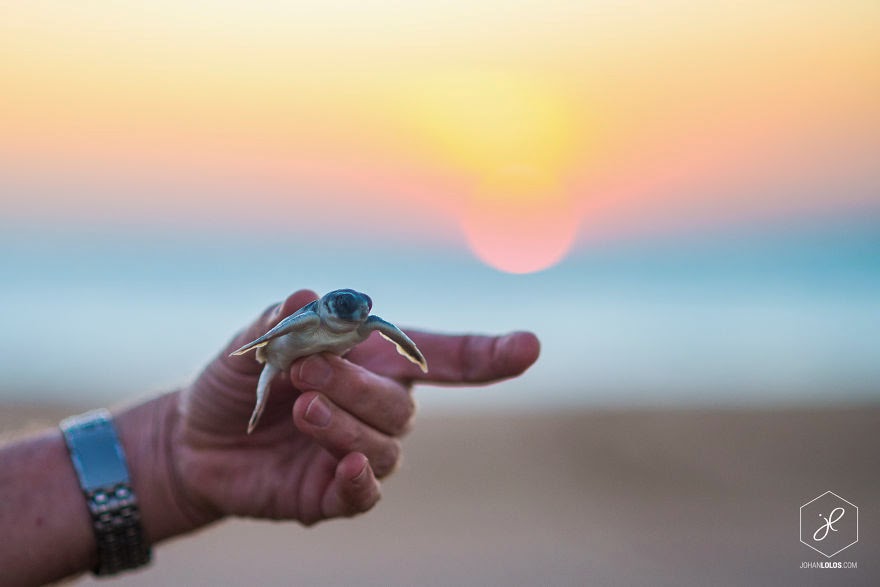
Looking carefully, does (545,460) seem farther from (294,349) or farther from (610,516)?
(294,349)

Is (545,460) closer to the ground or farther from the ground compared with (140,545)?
farther from the ground

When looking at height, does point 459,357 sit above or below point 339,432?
above

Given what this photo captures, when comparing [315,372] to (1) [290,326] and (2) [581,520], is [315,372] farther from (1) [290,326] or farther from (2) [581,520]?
(2) [581,520]

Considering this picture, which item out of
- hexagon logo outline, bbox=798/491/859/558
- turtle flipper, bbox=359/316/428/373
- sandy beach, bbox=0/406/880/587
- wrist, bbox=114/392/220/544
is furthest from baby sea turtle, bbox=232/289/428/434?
hexagon logo outline, bbox=798/491/859/558

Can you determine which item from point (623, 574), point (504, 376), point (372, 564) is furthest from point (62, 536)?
point (623, 574)

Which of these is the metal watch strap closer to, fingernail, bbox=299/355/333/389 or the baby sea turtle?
the baby sea turtle

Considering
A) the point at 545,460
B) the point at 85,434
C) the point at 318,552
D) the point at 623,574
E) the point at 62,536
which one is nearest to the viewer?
the point at 62,536

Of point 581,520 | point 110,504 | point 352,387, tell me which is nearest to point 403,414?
point 352,387
